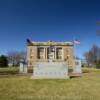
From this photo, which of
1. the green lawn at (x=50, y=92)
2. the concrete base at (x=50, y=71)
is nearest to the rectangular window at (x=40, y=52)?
the concrete base at (x=50, y=71)

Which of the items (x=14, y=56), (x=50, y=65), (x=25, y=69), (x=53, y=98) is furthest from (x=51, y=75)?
(x=14, y=56)

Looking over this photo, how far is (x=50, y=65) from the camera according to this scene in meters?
18.0

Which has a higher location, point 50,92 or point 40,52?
point 40,52

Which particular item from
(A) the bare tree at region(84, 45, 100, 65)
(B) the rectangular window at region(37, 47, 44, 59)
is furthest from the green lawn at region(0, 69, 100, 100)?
(A) the bare tree at region(84, 45, 100, 65)

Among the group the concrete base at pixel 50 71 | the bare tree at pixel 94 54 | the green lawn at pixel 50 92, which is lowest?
the green lawn at pixel 50 92

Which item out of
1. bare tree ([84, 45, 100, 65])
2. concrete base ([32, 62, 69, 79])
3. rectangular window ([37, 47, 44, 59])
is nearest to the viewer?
concrete base ([32, 62, 69, 79])

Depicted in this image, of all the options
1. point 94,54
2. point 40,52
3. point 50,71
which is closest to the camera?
point 50,71

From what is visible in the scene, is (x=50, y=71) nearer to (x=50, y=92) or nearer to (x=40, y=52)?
(x=50, y=92)

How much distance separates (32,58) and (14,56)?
42.7 meters

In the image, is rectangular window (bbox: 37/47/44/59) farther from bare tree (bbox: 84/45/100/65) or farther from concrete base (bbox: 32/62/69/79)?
concrete base (bbox: 32/62/69/79)

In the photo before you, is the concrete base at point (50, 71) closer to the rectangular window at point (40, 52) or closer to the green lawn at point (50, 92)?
the green lawn at point (50, 92)

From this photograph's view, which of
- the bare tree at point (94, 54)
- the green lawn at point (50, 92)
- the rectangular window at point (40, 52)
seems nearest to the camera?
the green lawn at point (50, 92)

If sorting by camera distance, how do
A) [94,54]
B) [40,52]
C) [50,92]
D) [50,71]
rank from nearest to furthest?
[50,92] → [50,71] → [40,52] → [94,54]

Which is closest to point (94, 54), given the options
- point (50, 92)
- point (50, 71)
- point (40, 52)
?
point (40, 52)
